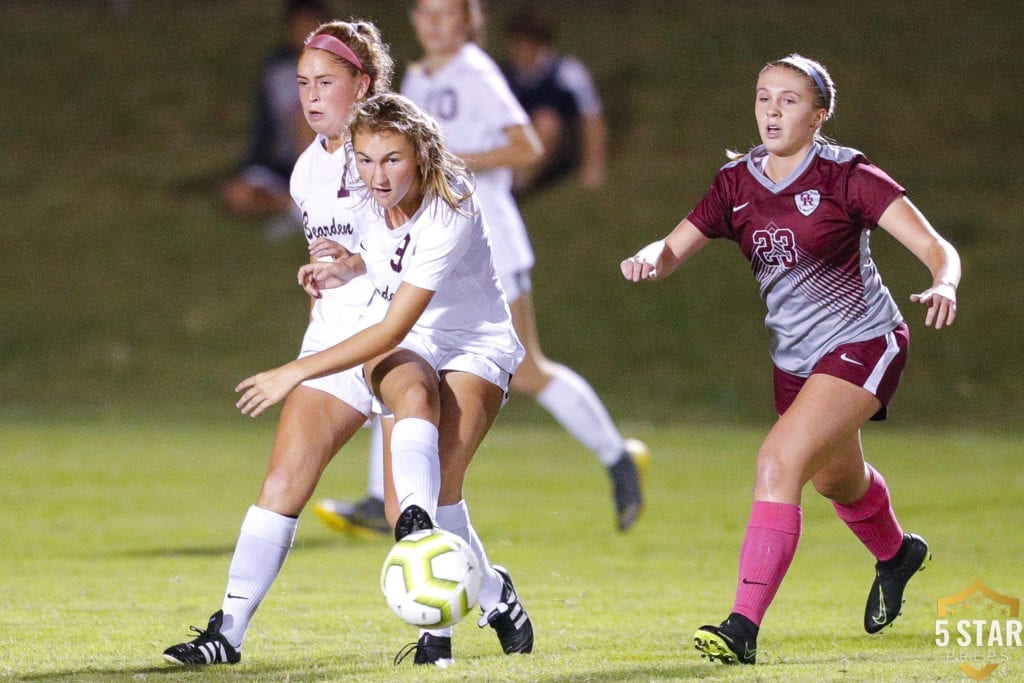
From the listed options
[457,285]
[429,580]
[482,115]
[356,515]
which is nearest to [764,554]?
[429,580]

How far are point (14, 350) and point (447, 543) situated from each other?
12020 millimetres

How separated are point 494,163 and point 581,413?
1.39 m

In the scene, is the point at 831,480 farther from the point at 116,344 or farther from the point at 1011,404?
the point at 116,344

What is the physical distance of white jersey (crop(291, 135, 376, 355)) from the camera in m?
4.78

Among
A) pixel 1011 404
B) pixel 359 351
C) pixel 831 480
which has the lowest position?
pixel 1011 404

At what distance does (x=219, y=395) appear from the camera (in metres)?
14.1

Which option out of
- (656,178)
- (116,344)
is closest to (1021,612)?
(116,344)

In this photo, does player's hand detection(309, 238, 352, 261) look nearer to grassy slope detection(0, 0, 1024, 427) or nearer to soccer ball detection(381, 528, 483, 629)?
soccer ball detection(381, 528, 483, 629)

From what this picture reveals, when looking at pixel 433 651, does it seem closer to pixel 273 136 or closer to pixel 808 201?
pixel 808 201

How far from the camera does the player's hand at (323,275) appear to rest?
15.3 feet

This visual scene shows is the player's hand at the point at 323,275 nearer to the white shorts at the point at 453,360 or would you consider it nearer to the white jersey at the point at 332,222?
the white jersey at the point at 332,222

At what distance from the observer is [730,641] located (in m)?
4.21

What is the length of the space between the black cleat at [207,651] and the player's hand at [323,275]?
977mm

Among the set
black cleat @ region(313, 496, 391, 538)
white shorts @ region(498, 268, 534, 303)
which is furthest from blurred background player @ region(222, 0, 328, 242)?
black cleat @ region(313, 496, 391, 538)
